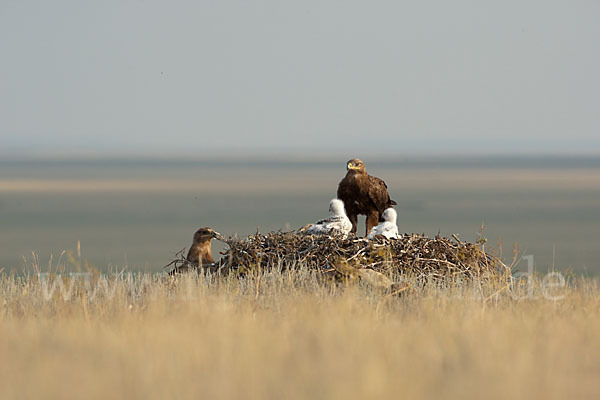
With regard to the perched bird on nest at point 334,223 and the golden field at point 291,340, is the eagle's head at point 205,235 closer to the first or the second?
the golden field at point 291,340

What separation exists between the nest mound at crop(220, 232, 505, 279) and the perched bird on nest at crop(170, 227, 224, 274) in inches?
9.5

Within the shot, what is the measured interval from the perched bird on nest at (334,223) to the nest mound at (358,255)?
8.9 inches

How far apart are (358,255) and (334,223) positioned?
0.77 m

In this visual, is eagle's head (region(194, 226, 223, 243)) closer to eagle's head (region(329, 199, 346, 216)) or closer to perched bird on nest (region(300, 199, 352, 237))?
perched bird on nest (region(300, 199, 352, 237))

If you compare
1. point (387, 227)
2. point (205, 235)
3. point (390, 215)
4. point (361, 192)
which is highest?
point (361, 192)

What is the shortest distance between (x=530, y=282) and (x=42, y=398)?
721cm

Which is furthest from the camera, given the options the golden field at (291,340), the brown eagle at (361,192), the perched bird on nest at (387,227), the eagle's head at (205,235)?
the brown eagle at (361,192)

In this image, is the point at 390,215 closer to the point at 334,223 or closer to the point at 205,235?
the point at 334,223

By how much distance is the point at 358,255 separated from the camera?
10.7 meters

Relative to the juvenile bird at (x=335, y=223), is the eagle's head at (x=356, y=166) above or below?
above

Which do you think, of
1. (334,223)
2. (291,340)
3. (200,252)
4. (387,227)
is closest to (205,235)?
(200,252)

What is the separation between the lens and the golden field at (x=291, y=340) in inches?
214

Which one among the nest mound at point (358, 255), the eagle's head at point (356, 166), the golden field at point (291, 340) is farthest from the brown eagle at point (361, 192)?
the golden field at point (291, 340)

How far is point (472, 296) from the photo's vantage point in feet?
31.6
